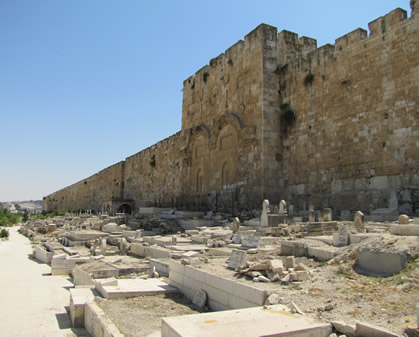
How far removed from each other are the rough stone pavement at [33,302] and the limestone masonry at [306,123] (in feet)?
25.5

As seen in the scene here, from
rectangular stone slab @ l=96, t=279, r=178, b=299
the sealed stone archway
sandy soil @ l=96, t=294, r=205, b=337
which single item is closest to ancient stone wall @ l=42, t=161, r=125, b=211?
the sealed stone archway

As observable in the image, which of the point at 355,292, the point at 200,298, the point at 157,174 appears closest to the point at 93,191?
the point at 157,174

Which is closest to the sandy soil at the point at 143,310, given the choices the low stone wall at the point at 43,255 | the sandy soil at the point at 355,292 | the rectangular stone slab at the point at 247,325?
the sandy soil at the point at 355,292

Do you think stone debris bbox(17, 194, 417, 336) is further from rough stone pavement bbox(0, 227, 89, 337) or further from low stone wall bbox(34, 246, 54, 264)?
rough stone pavement bbox(0, 227, 89, 337)

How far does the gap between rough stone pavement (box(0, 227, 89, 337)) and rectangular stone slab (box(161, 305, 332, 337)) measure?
7.36 feet

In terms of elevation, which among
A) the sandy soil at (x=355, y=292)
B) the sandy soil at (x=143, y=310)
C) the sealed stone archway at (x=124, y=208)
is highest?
the sealed stone archway at (x=124, y=208)

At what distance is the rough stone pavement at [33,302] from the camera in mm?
5352

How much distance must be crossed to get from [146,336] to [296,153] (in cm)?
1123

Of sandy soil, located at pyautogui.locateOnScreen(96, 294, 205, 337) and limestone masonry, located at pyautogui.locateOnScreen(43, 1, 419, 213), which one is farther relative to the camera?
limestone masonry, located at pyautogui.locateOnScreen(43, 1, 419, 213)

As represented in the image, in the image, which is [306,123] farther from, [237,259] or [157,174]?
[157,174]

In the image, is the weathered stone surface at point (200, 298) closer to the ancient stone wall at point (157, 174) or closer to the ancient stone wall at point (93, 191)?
the ancient stone wall at point (157, 174)

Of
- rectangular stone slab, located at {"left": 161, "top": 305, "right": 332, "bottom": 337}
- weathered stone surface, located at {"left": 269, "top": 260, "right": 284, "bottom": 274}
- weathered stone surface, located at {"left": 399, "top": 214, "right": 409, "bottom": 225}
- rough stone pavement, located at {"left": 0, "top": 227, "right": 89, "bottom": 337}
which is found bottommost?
rough stone pavement, located at {"left": 0, "top": 227, "right": 89, "bottom": 337}

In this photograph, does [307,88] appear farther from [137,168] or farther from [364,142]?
[137,168]

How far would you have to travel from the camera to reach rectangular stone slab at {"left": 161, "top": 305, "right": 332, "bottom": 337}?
3256 millimetres
